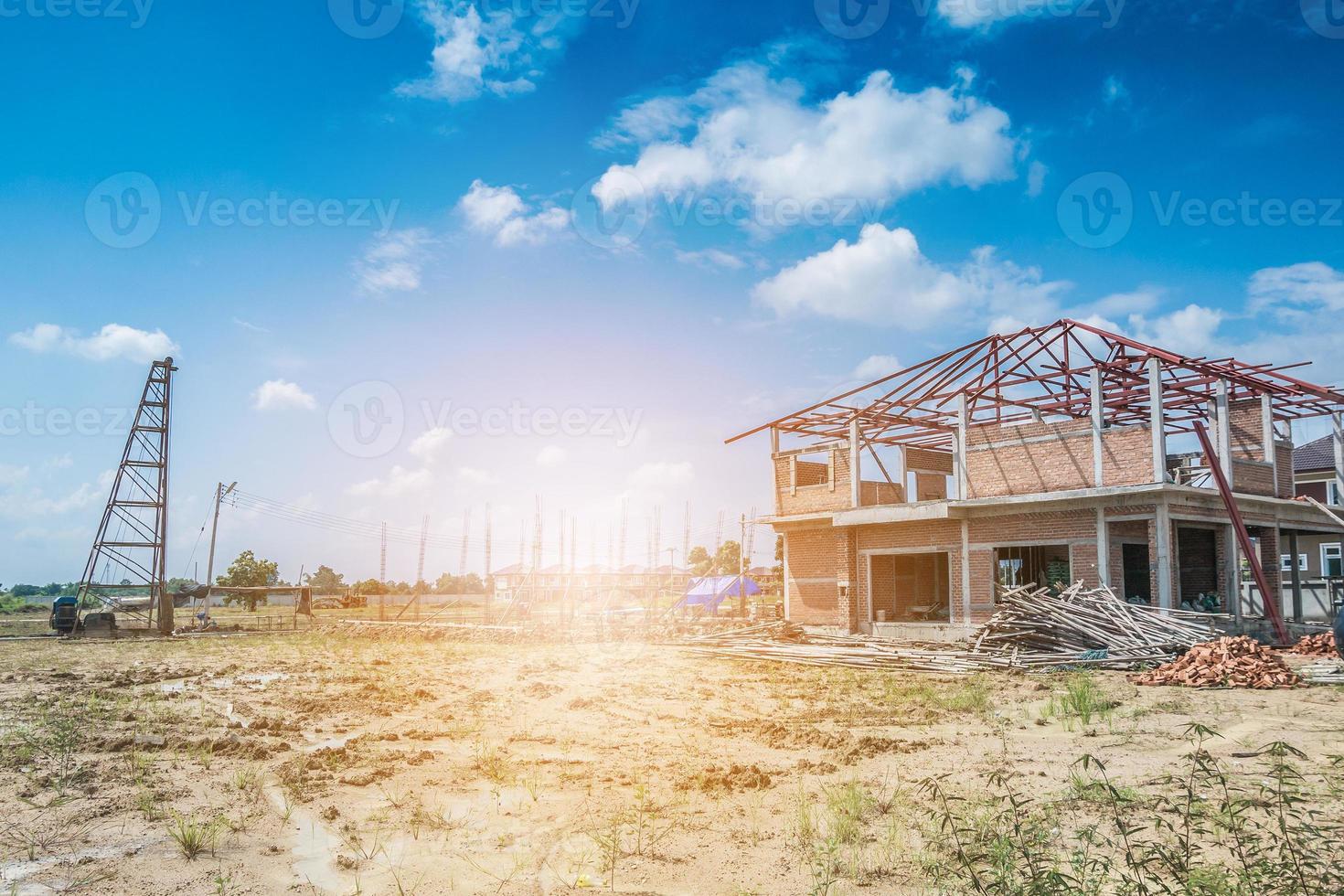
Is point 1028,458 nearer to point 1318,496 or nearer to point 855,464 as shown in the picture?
point 855,464

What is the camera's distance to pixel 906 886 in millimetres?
5539

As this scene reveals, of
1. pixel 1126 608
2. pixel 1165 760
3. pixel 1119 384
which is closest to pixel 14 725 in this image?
pixel 1165 760

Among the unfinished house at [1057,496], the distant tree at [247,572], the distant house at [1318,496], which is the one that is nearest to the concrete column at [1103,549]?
the unfinished house at [1057,496]

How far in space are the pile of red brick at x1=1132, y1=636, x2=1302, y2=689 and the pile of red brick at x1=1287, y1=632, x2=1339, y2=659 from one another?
13.5ft

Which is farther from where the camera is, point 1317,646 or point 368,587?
point 368,587

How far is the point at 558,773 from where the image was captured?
862 centimetres

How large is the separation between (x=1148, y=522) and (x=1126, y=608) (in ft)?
11.1

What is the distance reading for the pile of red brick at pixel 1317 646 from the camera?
17.1 meters

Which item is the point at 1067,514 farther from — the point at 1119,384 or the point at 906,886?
the point at 906,886

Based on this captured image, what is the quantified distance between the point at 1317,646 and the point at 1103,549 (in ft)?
14.1

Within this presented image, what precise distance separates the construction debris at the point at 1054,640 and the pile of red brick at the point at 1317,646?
1955 millimetres

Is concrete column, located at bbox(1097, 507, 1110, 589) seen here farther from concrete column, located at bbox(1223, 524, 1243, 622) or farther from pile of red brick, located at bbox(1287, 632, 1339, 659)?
pile of red brick, located at bbox(1287, 632, 1339, 659)

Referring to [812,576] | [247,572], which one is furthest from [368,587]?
[812,576]

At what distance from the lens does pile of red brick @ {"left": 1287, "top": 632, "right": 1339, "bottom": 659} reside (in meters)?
17.1
